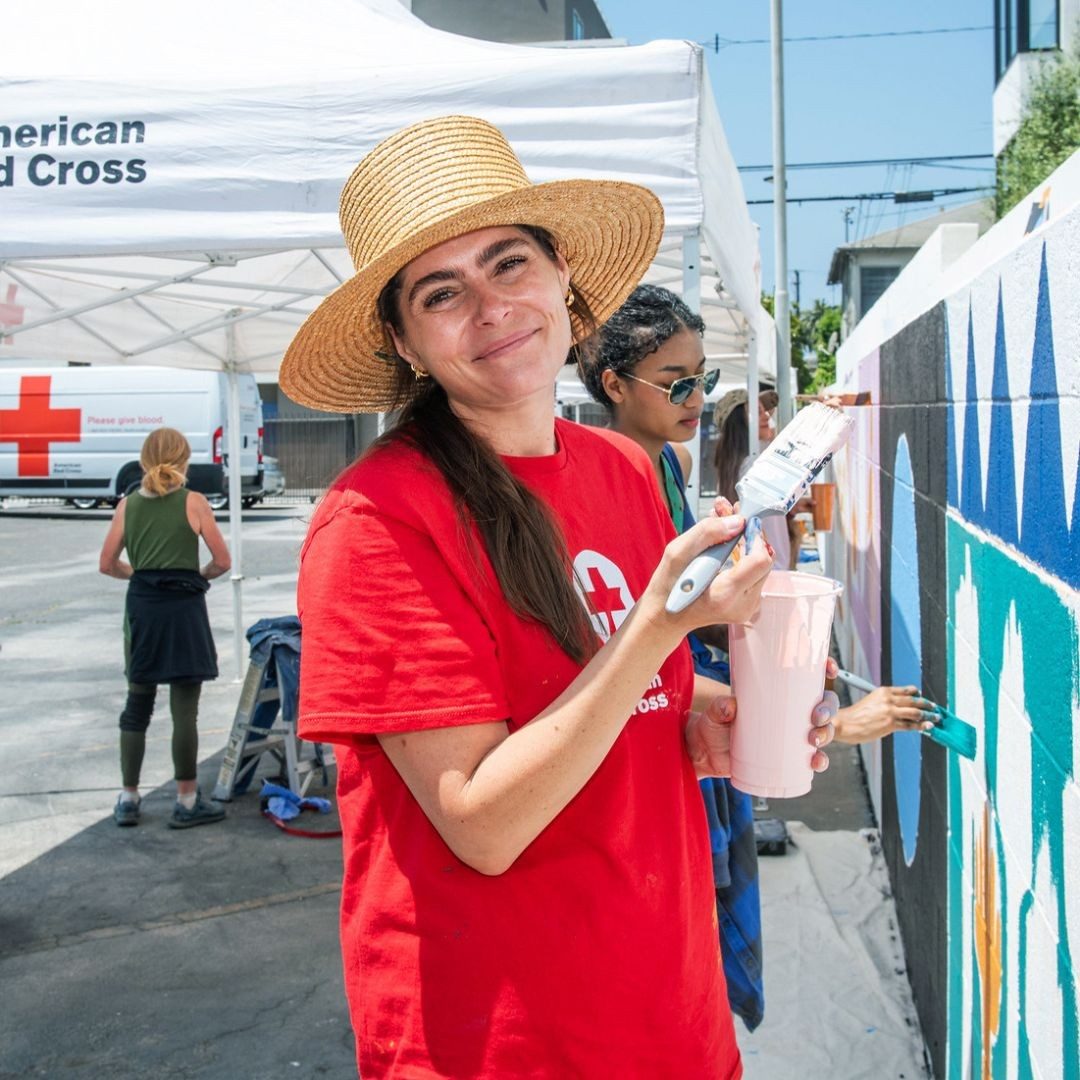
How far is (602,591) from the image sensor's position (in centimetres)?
151

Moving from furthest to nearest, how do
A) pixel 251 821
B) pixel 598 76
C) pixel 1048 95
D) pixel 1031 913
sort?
pixel 1048 95 → pixel 251 821 → pixel 598 76 → pixel 1031 913

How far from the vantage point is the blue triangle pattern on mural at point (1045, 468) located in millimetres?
1507

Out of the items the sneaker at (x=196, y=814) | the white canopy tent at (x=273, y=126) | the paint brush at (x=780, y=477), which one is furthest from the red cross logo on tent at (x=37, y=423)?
the paint brush at (x=780, y=477)

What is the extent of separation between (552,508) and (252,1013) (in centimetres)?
272

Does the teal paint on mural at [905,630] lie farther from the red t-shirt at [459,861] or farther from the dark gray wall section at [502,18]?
the dark gray wall section at [502,18]

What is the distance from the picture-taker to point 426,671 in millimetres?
1263

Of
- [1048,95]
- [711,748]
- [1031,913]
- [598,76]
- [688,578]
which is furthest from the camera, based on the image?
[1048,95]

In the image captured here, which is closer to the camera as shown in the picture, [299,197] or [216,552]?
[299,197]

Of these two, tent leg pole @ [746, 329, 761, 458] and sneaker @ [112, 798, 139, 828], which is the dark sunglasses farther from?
sneaker @ [112, 798, 139, 828]

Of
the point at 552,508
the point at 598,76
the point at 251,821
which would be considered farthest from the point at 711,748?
the point at 251,821

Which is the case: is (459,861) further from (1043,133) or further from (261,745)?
(1043,133)

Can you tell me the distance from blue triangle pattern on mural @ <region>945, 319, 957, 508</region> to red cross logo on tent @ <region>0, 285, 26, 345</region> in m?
4.25

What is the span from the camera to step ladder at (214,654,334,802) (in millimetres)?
5559

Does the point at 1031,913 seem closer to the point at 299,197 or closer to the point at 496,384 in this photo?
the point at 496,384
